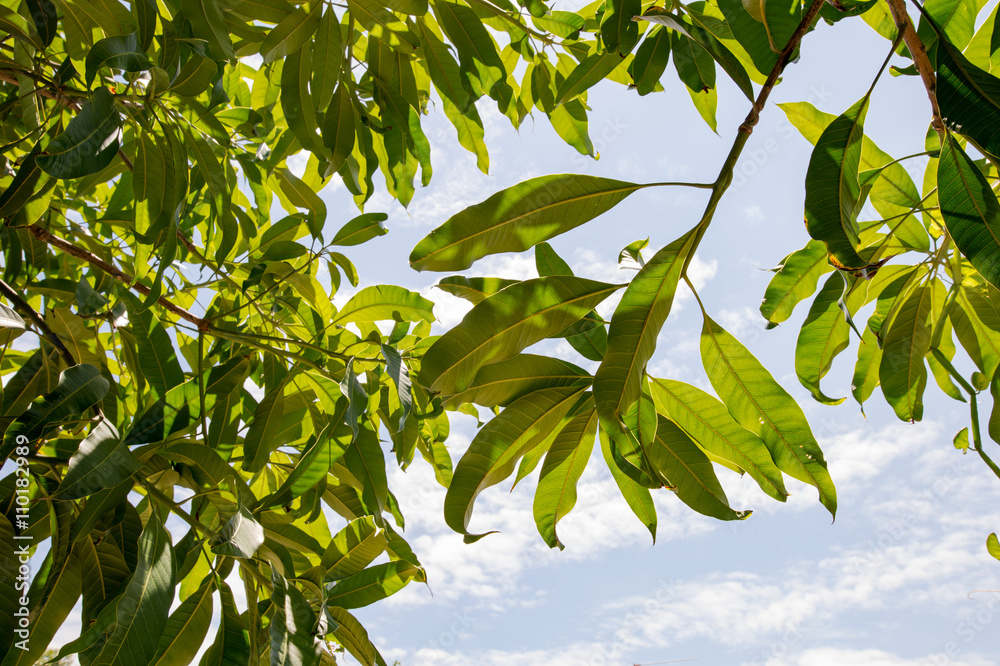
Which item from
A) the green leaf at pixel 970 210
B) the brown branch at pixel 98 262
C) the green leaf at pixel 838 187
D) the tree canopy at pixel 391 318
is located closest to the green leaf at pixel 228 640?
the tree canopy at pixel 391 318

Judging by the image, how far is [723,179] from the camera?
60 cm

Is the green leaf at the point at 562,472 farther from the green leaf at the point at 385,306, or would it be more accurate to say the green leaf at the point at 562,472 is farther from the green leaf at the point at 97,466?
the green leaf at the point at 385,306

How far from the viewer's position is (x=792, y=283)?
1032 millimetres

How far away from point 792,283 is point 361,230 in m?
0.92

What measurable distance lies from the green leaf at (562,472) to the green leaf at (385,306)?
65 centimetres

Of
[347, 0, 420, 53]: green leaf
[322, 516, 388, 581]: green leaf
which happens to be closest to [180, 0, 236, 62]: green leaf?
[347, 0, 420, 53]: green leaf

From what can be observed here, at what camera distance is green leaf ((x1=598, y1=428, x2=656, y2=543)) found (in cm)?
93

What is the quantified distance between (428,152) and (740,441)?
963mm

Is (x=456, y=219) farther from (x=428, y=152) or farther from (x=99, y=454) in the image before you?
(x=428, y=152)

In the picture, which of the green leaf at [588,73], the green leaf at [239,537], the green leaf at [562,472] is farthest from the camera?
the green leaf at [588,73]

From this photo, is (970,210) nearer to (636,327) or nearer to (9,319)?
(636,327)

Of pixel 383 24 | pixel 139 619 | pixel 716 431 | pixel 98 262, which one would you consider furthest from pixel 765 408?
pixel 98 262

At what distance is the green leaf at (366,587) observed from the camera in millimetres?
978

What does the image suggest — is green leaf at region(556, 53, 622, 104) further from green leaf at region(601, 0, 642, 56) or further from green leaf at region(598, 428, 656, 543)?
green leaf at region(598, 428, 656, 543)
